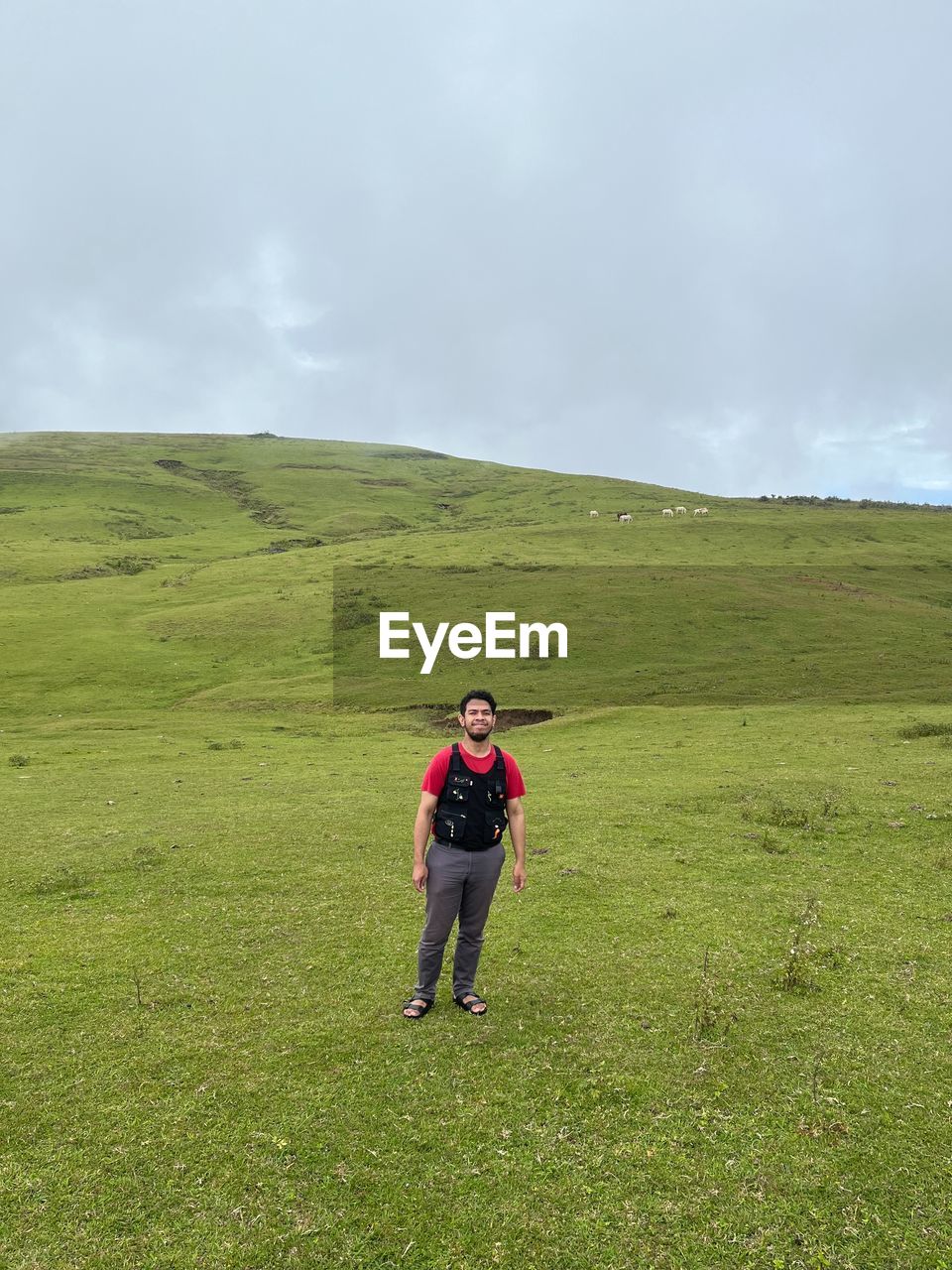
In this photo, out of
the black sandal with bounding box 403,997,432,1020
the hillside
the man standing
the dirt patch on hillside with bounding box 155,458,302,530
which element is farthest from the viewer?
the dirt patch on hillside with bounding box 155,458,302,530

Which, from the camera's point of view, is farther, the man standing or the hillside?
the hillside

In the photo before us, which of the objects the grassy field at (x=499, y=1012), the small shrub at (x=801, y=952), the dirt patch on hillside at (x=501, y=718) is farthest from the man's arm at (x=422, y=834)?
the dirt patch on hillside at (x=501, y=718)

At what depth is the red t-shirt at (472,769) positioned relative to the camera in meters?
8.98

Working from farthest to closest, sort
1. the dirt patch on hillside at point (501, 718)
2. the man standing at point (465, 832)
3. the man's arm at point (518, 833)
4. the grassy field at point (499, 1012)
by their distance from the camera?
the dirt patch on hillside at point (501, 718) → the man's arm at point (518, 833) → the man standing at point (465, 832) → the grassy field at point (499, 1012)

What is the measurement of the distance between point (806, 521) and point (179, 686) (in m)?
96.0

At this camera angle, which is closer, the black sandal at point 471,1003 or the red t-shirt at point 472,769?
the red t-shirt at point 472,769

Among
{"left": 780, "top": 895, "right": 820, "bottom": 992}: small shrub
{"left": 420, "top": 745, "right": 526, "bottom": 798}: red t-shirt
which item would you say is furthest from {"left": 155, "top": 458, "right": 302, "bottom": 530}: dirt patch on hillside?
{"left": 420, "top": 745, "right": 526, "bottom": 798}: red t-shirt

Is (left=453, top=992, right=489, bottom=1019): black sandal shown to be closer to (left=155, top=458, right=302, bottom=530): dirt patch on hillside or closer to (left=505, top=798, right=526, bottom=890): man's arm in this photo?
(left=505, top=798, right=526, bottom=890): man's arm

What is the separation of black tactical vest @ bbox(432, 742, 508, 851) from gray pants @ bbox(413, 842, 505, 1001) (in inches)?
8.0

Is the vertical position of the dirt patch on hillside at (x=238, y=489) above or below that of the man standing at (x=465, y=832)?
above

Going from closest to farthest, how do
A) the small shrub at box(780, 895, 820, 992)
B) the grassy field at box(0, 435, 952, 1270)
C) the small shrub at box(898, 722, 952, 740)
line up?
the grassy field at box(0, 435, 952, 1270) → the small shrub at box(780, 895, 820, 992) → the small shrub at box(898, 722, 952, 740)

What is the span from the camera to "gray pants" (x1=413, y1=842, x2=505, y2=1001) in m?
8.99

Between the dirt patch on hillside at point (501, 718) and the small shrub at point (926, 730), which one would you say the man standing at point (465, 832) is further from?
the dirt patch on hillside at point (501, 718)

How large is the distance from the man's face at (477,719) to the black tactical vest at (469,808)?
11.6 inches
